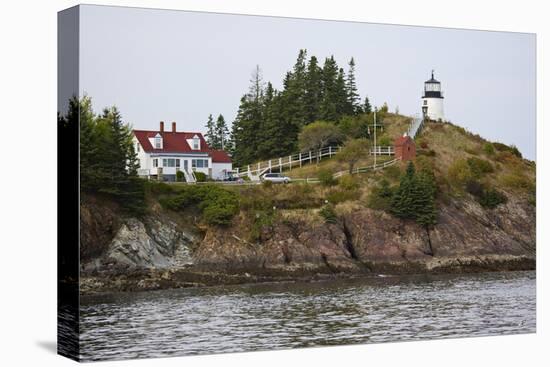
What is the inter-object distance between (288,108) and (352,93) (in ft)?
5.33

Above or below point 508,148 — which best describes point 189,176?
below

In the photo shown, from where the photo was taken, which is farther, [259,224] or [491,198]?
[491,198]

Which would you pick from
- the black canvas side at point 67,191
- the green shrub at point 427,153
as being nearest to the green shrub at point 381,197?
the green shrub at point 427,153

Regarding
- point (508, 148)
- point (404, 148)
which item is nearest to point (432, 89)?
point (404, 148)

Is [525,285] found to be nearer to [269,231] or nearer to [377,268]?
[377,268]

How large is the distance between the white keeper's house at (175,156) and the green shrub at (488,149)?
7.20m

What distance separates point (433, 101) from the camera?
29203 millimetres

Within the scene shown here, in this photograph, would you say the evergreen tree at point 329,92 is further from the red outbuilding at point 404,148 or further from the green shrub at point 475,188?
the green shrub at point 475,188

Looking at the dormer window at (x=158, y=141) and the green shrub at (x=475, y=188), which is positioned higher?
the dormer window at (x=158, y=141)

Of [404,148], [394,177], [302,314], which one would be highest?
[404,148]

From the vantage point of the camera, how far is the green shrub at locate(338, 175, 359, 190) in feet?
95.4

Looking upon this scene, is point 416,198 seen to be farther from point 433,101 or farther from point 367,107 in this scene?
point 367,107

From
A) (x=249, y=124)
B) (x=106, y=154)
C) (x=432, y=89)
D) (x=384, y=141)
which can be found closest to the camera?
(x=106, y=154)

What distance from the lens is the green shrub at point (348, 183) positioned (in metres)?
29.1
